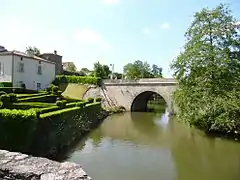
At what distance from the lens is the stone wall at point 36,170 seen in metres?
4.08

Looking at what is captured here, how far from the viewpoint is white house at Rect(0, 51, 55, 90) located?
36.9 metres

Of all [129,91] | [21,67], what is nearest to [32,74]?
[21,67]

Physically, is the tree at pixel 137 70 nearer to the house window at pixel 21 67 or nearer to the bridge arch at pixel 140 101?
the bridge arch at pixel 140 101

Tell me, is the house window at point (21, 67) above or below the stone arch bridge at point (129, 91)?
above

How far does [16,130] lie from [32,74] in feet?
96.0

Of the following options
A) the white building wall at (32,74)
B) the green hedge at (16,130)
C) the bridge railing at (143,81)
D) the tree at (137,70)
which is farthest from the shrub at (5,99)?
the tree at (137,70)

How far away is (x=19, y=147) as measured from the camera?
1231cm

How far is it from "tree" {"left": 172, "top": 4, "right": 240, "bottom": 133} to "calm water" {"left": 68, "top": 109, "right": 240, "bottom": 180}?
63.1 inches

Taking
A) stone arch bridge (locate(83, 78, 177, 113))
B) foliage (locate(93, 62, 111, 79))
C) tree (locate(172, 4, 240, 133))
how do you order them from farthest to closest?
foliage (locate(93, 62, 111, 79)), stone arch bridge (locate(83, 78, 177, 113)), tree (locate(172, 4, 240, 133))

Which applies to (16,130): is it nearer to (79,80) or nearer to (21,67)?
(21,67)

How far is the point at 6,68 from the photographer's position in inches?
1457

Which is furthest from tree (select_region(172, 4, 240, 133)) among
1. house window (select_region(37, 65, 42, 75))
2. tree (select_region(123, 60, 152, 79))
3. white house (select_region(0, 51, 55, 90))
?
tree (select_region(123, 60, 152, 79))

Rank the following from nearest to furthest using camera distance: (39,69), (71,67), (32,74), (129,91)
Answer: (32,74), (39,69), (129,91), (71,67)

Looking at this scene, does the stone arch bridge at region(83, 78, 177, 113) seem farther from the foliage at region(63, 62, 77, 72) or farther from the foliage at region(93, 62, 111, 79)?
the foliage at region(63, 62, 77, 72)
